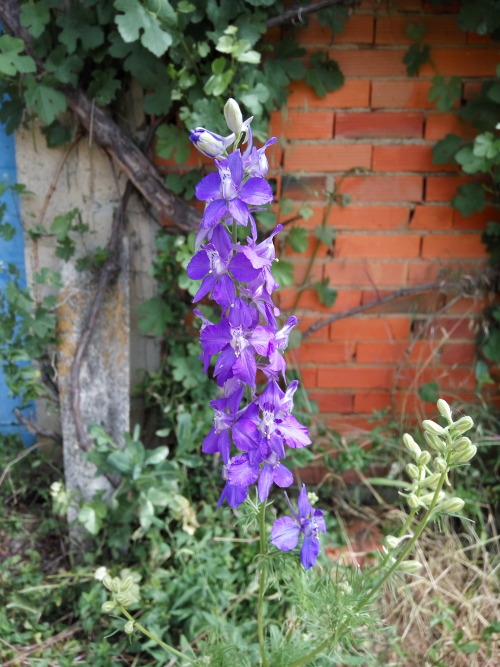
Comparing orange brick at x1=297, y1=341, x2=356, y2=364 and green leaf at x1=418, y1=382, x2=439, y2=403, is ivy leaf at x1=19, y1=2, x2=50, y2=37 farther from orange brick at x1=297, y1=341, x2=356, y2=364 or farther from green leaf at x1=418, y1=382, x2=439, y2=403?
green leaf at x1=418, y1=382, x2=439, y2=403

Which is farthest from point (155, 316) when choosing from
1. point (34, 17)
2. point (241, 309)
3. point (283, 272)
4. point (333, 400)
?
point (241, 309)

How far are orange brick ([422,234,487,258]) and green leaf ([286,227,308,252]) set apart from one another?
46 cm

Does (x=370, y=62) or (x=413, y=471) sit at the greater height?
(x=370, y=62)

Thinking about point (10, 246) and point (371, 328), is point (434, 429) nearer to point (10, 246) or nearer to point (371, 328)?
point (371, 328)

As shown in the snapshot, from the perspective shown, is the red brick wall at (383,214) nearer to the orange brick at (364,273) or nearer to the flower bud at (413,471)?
the orange brick at (364,273)

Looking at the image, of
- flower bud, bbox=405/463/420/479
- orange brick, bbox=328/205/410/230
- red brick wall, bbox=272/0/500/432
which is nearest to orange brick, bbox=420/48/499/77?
red brick wall, bbox=272/0/500/432

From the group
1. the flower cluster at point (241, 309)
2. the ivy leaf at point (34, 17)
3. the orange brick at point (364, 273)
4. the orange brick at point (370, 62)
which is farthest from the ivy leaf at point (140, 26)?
the orange brick at point (364, 273)

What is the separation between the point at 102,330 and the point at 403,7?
149 cm

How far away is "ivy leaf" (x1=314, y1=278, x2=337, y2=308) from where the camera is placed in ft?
7.66

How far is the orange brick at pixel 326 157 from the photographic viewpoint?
2205mm

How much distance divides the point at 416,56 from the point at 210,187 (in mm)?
1419

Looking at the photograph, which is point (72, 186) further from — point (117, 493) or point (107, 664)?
point (107, 664)

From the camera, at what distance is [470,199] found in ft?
7.29

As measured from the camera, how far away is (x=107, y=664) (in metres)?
1.75
